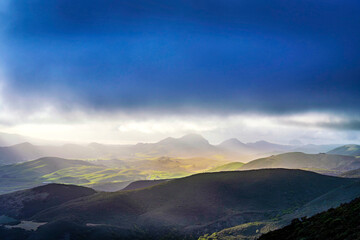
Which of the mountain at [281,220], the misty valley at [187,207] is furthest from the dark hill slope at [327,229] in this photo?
the mountain at [281,220]

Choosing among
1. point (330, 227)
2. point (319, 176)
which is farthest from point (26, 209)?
point (319, 176)

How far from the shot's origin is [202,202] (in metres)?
83.7

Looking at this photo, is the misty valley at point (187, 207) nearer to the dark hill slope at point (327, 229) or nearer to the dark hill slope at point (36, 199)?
the dark hill slope at point (36, 199)

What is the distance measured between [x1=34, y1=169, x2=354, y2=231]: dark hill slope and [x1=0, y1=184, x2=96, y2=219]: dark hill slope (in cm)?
1886

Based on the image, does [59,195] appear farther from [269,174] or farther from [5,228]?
[269,174]

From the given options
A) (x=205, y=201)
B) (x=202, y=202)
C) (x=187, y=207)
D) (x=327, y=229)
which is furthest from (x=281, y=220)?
(x=327, y=229)

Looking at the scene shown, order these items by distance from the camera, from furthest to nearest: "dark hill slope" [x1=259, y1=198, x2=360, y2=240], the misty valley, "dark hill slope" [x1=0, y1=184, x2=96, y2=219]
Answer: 1. "dark hill slope" [x1=0, y1=184, x2=96, y2=219]
2. the misty valley
3. "dark hill slope" [x1=259, y1=198, x2=360, y2=240]

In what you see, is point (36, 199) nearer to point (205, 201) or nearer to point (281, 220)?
point (205, 201)

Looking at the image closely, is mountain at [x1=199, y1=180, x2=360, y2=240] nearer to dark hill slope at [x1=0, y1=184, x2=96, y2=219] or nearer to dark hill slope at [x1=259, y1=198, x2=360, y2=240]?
dark hill slope at [x1=259, y1=198, x2=360, y2=240]

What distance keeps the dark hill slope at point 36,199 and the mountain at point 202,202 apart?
16378mm

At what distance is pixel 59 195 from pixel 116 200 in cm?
4150

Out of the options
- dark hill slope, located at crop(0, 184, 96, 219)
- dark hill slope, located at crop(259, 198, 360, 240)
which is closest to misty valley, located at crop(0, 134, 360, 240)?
dark hill slope, located at crop(0, 184, 96, 219)

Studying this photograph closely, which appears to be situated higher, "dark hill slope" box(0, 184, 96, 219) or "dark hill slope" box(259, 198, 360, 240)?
"dark hill slope" box(259, 198, 360, 240)

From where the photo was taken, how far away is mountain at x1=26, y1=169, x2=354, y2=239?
225 ft
